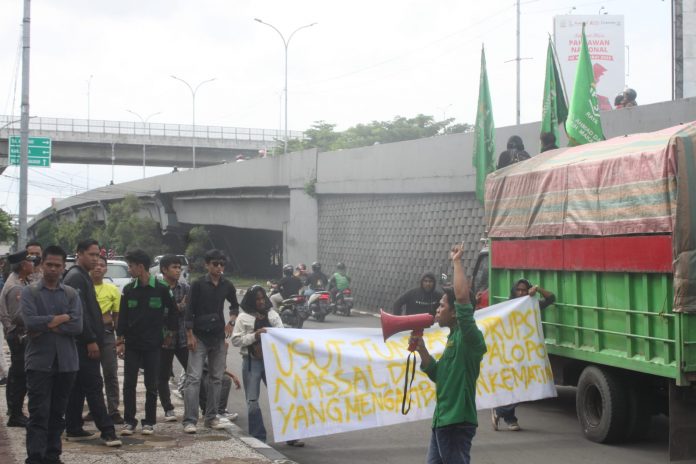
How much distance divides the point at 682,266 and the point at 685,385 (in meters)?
0.92

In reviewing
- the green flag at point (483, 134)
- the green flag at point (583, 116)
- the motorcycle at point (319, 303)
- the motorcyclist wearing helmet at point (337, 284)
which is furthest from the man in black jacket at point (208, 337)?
the motorcyclist wearing helmet at point (337, 284)

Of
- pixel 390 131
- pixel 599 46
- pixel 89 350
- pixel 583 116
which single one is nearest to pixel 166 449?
pixel 89 350

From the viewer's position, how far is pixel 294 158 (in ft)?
116

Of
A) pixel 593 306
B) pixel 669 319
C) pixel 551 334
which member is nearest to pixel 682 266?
pixel 669 319

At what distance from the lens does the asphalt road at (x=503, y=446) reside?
8.24m

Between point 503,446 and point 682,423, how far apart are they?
1860 mm

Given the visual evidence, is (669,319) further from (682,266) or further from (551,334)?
(551,334)

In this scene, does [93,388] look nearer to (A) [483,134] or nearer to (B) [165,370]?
(B) [165,370]

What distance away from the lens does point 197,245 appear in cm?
5262

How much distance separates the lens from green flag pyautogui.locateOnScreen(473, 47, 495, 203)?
16.7 m

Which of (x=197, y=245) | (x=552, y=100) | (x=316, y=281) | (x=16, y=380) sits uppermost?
(x=552, y=100)

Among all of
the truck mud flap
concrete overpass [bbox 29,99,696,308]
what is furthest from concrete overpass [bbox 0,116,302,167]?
the truck mud flap

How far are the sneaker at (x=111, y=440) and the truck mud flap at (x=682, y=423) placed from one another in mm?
4503

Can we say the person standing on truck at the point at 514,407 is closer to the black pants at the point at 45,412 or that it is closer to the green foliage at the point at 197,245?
the black pants at the point at 45,412
